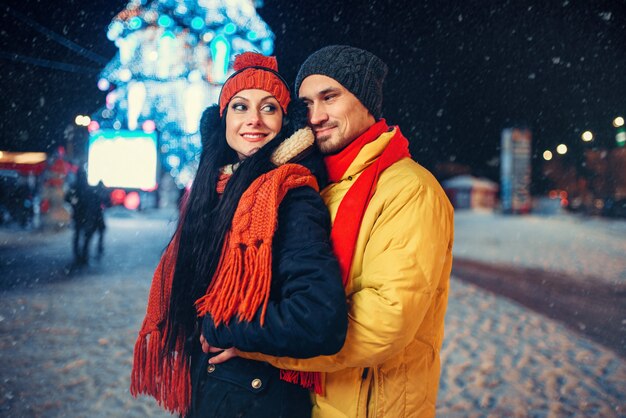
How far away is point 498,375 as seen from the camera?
4023 mm

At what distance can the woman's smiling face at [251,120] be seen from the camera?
1686 mm

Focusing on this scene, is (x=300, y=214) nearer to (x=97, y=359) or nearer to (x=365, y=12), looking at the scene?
(x=97, y=359)

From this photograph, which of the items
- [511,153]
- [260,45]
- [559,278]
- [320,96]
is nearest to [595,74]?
[559,278]

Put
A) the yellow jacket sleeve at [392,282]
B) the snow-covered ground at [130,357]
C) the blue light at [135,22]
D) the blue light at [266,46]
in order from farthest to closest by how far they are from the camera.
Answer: the blue light at [266,46]
the blue light at [135,22]
the snow-covered ground at [130,357]
the yellow jacket sleeve at [392,282]

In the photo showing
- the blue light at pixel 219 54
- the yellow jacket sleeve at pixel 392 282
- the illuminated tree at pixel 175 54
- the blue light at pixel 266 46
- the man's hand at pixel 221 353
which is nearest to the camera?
the yellow jacket sleeve at pixel 392 282

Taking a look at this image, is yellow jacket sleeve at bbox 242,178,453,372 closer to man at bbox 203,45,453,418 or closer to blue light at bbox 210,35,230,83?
man at bbox 203,45,453,418

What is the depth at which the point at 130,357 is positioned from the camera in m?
4.18

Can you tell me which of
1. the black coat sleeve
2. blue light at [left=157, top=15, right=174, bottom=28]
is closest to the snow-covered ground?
the black coat sleeve

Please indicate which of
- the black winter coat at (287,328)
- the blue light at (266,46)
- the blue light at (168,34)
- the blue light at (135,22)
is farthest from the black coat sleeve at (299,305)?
the blue light at (135,22)

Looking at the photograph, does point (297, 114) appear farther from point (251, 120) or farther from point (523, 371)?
point (523, 371)

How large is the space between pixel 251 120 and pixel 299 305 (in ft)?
2.68

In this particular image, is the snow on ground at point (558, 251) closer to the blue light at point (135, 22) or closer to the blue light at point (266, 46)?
the blue light at point (266, 46)

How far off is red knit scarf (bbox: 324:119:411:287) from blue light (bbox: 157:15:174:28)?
33.9 ft

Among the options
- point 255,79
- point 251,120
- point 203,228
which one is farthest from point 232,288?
point 255,79
